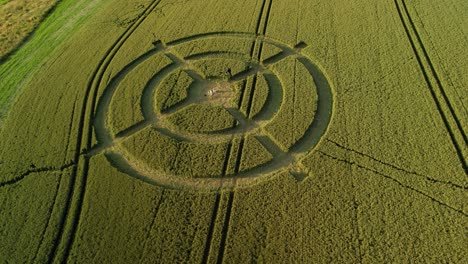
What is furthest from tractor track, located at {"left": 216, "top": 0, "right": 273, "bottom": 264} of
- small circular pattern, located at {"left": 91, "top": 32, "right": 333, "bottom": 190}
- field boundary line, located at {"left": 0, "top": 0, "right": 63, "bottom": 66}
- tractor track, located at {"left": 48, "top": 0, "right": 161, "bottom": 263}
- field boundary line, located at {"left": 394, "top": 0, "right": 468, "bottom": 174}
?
field boundary line, located at {"left": 0, "top": 0, "right": 63, "bottom": 66}

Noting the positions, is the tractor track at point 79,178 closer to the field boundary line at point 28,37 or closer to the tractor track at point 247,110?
the tractor track at point 247,110

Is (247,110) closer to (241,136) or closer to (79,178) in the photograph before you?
(241,136)

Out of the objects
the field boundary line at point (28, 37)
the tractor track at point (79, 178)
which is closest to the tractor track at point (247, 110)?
the tractor track at point (79, 178)

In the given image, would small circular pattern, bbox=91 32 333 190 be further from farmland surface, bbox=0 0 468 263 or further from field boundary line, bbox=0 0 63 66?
field boundary line, bbox=0 0 63 66

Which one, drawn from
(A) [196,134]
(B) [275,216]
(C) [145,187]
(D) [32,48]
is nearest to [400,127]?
(B) [275,216]

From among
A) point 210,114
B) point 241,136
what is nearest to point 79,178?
point 210,114

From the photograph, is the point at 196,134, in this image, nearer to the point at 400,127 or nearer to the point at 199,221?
the point at 199,221
